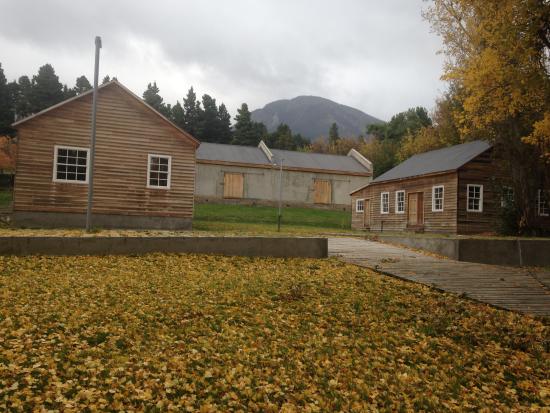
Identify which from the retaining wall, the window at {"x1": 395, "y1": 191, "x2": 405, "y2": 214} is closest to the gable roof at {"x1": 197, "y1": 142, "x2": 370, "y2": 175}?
the window at {"x1": 395, "y1": 191, "x2": 405, "y2": 214}

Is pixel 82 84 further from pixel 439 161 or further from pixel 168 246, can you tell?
pixel 168 246

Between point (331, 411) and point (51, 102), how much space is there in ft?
198

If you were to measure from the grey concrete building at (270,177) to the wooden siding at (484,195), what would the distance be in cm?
1555

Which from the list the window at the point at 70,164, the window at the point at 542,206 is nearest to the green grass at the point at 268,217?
the window at the point at 70,164

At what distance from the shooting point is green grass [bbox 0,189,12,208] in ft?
96.9

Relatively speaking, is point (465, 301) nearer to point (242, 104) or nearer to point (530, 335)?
point (530, 335)

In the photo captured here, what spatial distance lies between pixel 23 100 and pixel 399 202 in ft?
163

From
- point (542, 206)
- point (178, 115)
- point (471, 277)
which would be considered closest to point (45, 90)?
point (178, 115)

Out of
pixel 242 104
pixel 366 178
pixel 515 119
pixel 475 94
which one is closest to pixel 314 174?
pixel 366 178

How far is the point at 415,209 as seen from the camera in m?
27.4

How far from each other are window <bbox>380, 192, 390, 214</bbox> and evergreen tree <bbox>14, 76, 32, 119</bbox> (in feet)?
149

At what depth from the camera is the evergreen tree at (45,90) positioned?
54469mm

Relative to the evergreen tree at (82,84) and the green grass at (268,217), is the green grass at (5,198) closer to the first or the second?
the green grass at (268,217)

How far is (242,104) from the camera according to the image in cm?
6712
